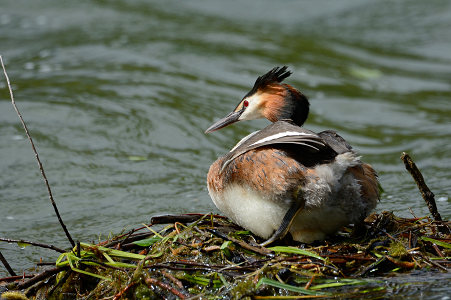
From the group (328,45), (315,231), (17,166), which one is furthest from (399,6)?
(315,231)

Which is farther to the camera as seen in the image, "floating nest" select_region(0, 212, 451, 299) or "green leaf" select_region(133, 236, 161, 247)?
"green leaf" select_region(133, 236, 161, 247)

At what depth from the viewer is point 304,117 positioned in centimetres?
502

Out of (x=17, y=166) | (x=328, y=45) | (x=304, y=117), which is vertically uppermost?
(x=304, y=117)

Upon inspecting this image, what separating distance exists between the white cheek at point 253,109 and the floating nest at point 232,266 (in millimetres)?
1176

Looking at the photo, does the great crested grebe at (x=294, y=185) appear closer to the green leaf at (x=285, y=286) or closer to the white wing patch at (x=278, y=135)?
the white wing patch at (x=278, y=135)

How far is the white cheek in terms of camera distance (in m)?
5.16

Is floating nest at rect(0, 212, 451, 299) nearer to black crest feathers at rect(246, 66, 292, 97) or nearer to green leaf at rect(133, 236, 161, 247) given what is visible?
green leaf at rect(133, 236, 161, 247)

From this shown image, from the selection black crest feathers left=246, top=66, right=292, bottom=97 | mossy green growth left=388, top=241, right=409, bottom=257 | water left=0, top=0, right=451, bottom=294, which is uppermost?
black crest feathers left=246, top=66, right=292, bottom=97

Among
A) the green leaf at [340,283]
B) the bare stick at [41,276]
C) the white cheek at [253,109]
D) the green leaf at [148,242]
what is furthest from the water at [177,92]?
the green leaf at [340,283]

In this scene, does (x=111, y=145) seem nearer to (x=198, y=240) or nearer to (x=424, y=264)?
(x=198, y=240)

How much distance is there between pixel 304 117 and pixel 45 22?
941 centimetres

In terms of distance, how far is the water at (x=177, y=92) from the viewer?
6891 mm

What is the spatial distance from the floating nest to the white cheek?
1176 mm

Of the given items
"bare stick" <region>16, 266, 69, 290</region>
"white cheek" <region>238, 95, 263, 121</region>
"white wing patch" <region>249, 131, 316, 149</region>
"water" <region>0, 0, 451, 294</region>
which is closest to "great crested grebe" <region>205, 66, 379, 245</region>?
"white wing patch" <region>249, 131, 316, 149</region>
